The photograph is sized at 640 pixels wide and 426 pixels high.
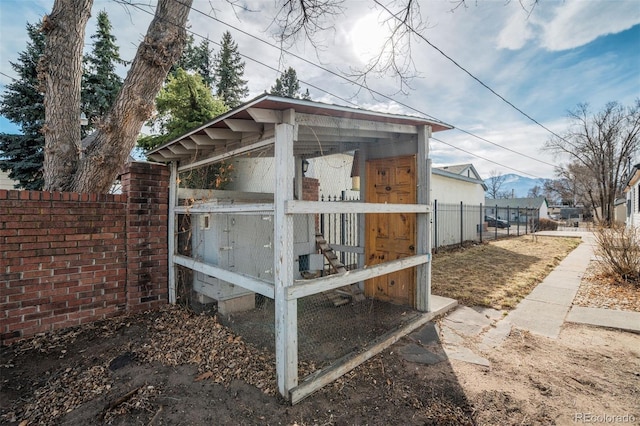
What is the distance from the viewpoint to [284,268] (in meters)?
2.37

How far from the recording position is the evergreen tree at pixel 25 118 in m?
11.8

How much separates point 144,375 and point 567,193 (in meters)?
53.4

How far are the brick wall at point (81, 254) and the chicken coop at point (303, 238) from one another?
0.29 meters

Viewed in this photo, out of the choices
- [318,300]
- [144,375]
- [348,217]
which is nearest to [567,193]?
[348,217]

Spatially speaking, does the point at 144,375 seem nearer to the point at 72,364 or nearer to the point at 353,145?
the point at 72,364

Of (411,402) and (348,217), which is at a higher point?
(348,217)

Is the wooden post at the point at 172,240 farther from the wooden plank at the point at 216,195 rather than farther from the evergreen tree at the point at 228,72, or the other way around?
the evergreen tree at the point at 228,72

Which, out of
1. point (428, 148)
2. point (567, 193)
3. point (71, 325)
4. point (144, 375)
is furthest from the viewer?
point (567, 193)

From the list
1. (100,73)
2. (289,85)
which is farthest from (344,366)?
(289,85)

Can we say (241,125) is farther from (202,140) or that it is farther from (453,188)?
(453,188)

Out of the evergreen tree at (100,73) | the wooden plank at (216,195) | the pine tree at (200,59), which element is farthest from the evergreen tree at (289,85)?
the wooden plank at (216,195)

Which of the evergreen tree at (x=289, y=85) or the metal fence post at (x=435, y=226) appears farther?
the evergreen tree at (x=289, y=85)

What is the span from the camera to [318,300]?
16.1 feet

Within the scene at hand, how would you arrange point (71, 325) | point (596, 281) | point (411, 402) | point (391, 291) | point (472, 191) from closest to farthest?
point (411, 402), point (71, 325), point (391, 291), point (596, 281), point (472, 191)
